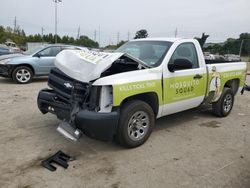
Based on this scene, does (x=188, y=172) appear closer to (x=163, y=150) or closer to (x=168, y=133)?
(x=163, y=150)

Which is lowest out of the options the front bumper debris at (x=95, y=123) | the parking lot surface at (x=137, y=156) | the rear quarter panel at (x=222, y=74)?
the parking lot surface at (x=137, y=156)

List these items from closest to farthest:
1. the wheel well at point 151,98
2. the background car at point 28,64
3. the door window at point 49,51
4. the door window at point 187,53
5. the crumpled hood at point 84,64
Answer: the crumpled hood at point 84,64
the wheel well at point 151,98
the door window at point 187,53
the background car at point 28,64
the door window at point 49,51

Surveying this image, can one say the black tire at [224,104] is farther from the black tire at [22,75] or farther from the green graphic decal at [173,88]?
the black tire at [22,75]

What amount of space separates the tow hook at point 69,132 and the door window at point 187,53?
Result: 2.24m

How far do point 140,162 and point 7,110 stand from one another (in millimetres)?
3905

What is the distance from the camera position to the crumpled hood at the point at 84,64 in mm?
3924

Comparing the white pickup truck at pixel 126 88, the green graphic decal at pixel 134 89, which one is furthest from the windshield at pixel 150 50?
the green graphic decal at pixel 134 89

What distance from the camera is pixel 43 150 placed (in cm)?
415

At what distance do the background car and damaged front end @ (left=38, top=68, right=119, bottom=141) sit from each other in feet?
18.9

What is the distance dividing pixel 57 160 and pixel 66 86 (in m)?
1.16

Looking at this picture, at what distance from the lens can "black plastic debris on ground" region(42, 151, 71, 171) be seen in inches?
143

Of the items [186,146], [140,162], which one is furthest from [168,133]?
[140,162]

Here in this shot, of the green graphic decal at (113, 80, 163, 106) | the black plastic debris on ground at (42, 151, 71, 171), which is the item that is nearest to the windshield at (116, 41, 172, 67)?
the green graphic decal at (113, 80, 163, 106)

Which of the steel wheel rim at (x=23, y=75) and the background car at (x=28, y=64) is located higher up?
the background car at (x=28, y=64)
